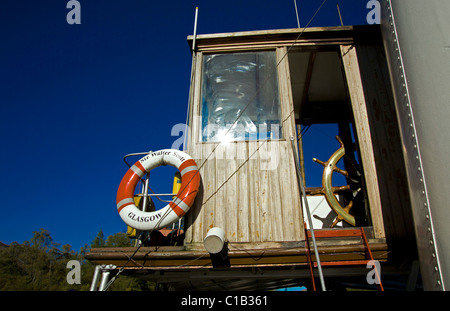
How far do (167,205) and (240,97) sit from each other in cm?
210

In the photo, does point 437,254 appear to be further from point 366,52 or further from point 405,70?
point 366,52

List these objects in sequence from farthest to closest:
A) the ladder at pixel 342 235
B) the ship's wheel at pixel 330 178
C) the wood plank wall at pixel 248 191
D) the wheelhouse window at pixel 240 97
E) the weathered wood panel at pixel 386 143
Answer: the ship's wheel at pixel 330 178 → the wheelhouse window at pixel 240 97 → the wood plank wall at pixel 248 191 → the weathered wood panel at pixel 386 143 → the ladder at pixel 342 235

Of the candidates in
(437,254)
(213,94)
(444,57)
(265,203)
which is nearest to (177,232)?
(265,203)

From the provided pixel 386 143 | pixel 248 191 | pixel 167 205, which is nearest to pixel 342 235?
pixel 248 191

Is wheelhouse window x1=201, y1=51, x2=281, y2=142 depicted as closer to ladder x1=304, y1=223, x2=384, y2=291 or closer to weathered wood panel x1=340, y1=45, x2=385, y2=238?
weathered wood panel x1=340, y1=45, x2=385, y2=238

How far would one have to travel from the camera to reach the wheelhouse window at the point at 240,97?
4609 millimetres

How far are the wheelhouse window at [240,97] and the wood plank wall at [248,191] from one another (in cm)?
16

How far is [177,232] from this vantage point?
4969mm

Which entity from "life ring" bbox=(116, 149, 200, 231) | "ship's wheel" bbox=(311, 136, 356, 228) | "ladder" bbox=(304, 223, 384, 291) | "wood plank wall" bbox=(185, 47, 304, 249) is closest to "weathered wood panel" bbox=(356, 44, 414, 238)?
"ladder" bbox=(304, 223, 384, 291)

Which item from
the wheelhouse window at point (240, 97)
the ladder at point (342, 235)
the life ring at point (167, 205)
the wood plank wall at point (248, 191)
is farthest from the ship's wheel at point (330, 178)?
the life ring at point (167, 205)

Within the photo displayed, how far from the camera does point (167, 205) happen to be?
3.99 metres

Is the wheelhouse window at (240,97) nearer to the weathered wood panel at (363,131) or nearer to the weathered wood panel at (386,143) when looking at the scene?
the weathered wood panel at (363,131)

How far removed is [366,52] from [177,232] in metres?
4.26

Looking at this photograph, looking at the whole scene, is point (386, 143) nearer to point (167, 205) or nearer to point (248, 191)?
point (248, 191)
